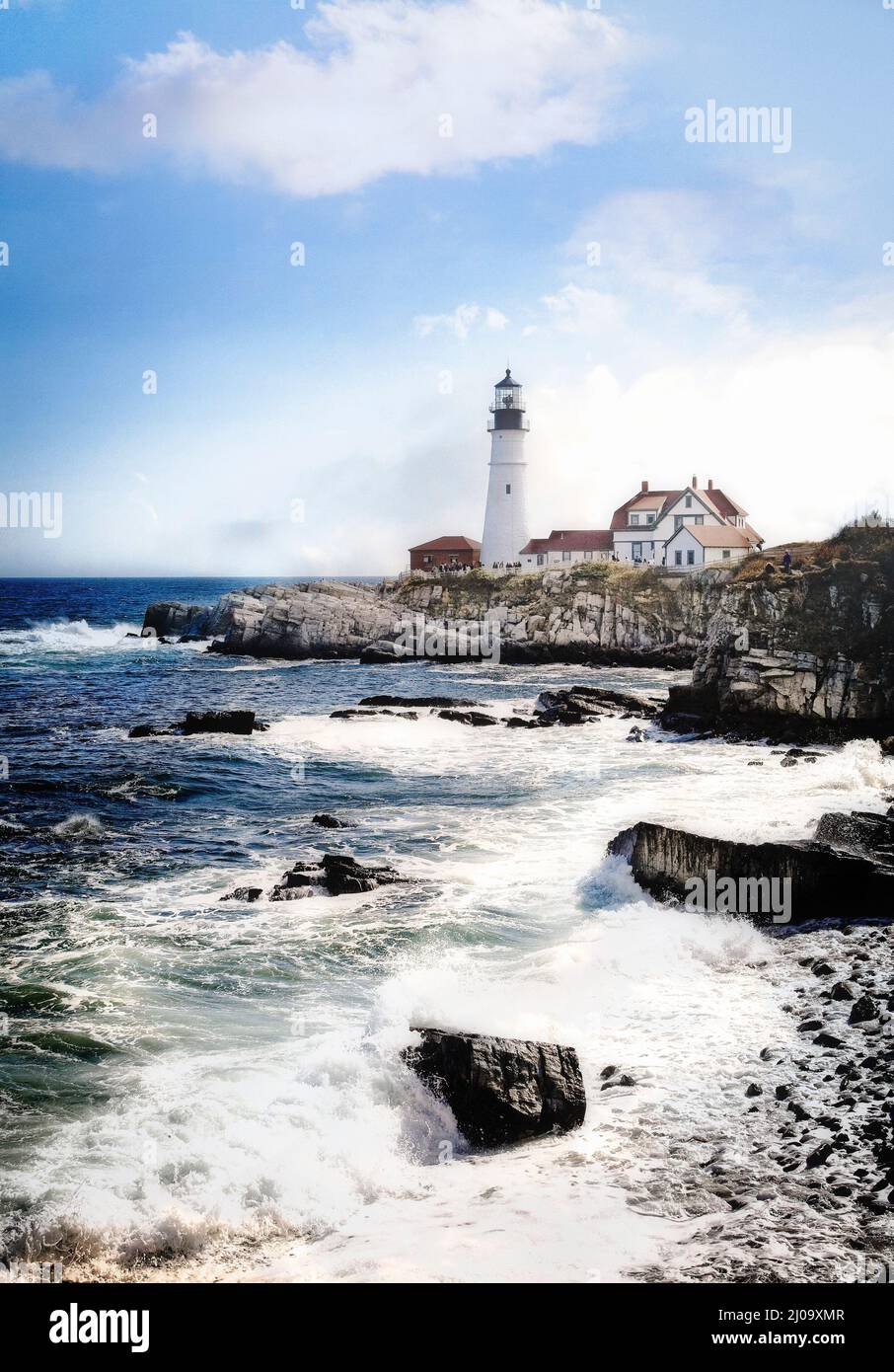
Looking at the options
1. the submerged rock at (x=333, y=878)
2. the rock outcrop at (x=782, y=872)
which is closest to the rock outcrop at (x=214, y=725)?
the submerged rock at (x=333, y=878)

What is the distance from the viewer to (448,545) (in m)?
101

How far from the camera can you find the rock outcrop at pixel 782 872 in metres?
16.8

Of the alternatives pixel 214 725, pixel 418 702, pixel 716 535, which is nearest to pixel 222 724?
pixel 214 725

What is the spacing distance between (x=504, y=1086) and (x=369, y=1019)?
2863 millimetres

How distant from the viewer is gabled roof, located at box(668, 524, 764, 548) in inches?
3024

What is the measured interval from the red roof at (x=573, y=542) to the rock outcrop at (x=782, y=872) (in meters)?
71.8

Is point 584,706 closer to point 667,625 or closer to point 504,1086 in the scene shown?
point 667,625

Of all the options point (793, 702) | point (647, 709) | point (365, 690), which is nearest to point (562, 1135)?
point (793, 702)

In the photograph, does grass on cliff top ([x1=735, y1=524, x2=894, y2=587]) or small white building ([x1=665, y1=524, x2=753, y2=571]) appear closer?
grass on cliff top ([x1=735, y1=524, x2=894, y2=587])

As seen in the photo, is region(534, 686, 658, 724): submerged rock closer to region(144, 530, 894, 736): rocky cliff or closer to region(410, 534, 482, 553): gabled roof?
region(144, 530, 894, 736): rocky cliff

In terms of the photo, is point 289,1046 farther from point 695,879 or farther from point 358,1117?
point 695,879

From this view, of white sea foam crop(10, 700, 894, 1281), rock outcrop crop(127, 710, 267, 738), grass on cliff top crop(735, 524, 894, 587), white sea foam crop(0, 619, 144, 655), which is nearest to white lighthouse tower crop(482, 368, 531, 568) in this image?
white sea foam crop(0, 619, 144, 655)

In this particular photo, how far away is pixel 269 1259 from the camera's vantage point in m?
8.57
